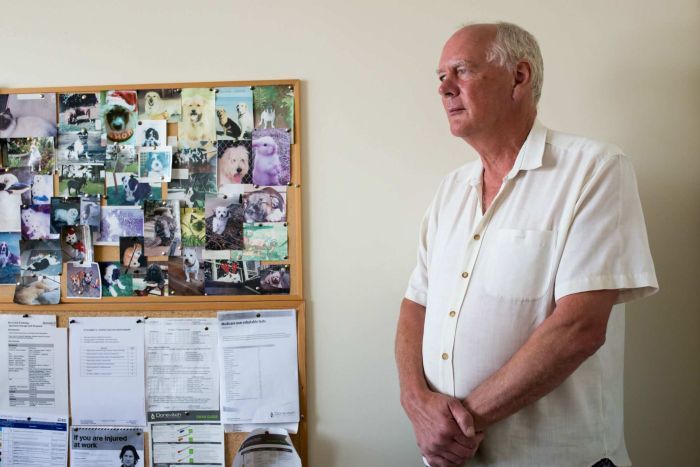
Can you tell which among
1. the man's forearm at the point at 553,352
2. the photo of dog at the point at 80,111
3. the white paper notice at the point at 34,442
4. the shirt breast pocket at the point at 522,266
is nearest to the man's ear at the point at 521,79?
the shirt breast pocket at the point at 522,266

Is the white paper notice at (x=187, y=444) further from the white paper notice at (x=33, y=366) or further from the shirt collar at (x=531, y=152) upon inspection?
the shirt collar at (x=531, y=152)

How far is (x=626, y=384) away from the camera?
150 centimetres

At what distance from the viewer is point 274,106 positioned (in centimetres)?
152

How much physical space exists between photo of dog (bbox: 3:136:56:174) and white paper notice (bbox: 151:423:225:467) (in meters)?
0.84

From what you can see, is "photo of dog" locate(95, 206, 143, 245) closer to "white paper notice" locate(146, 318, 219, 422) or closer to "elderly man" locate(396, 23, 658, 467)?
"white paper notice" locate(146, 318, 219, 422)

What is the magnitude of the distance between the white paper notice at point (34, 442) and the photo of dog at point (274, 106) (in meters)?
1.08

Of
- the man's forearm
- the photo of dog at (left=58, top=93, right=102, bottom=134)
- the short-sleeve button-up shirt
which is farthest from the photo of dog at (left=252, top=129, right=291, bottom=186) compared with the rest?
the man's forearm

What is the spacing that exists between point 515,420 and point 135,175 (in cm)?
122

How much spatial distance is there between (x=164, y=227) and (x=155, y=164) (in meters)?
0.19

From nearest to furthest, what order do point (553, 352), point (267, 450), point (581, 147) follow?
point (553, 352), point (581, 147), point (267, 450)

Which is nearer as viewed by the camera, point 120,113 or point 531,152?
point 531,152

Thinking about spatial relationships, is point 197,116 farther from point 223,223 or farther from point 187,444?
point 187,444

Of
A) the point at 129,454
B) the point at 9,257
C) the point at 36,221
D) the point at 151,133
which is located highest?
the point at 151,133

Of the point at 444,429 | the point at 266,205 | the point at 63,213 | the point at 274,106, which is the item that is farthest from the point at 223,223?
the point at 444,429
